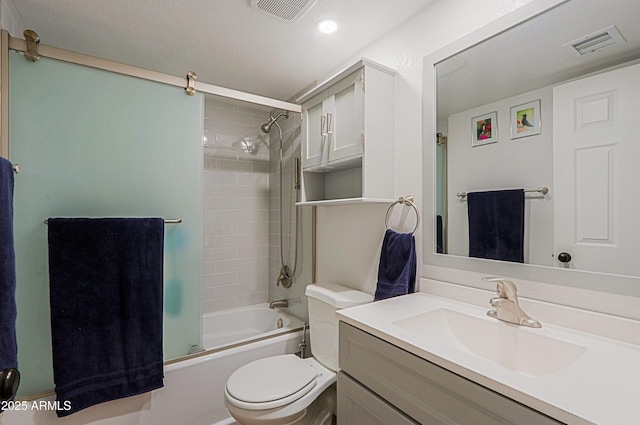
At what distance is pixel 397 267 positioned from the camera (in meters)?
1.46

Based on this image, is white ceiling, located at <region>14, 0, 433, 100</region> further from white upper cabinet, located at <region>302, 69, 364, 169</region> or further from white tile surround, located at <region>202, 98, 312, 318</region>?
white tile surround, located at <region>202, 98, 312, 318</region>

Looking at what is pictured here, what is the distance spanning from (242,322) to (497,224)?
7.49 ft

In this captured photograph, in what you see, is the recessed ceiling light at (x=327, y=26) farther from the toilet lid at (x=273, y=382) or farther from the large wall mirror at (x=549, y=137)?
the toilet lid at (x=273, y=382)

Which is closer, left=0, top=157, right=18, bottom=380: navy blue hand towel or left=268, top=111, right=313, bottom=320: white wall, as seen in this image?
left=0, top=157, right=18, bottom=380: navy blue hand towel

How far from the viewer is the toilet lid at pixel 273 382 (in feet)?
4.37

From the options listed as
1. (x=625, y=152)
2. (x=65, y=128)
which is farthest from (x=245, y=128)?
(x=625, y=152)

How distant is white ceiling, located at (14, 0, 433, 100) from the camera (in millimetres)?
1462

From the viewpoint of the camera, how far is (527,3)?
1102mm

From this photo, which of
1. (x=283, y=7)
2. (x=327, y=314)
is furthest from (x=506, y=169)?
(x=283, y=7)

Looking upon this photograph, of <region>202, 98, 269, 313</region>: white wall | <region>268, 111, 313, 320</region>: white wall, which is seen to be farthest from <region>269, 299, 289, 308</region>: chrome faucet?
<region>202, 98, 269, 313</region>: white wall

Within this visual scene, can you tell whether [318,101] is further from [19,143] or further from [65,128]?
[19,143]

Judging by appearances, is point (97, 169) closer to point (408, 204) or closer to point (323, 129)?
point (323, 129)

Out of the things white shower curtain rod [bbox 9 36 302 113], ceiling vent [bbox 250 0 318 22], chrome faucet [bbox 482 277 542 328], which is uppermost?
ceiling vent [bbox 250 0 318 22]

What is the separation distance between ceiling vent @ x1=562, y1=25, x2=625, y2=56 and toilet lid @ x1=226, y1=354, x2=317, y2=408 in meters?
1.71
